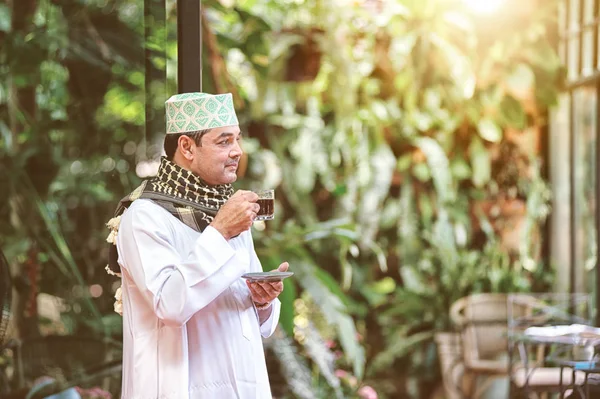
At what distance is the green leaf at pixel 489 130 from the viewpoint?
7.05 meters

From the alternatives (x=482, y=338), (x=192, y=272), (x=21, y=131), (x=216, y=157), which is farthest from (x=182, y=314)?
(x=482, y=338)

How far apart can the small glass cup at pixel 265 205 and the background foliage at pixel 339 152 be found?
1985 millimetres

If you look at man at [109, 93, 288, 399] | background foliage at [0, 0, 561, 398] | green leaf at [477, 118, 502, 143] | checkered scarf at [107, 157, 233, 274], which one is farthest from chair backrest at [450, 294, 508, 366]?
checkered scarf at [107, 157, 233, 274]

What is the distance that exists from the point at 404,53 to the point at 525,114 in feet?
3.17

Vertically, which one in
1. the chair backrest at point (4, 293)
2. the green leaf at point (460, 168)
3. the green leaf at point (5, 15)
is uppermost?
the green leaf at point (5, 15)

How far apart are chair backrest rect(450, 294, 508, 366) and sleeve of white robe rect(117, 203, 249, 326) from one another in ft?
15.4

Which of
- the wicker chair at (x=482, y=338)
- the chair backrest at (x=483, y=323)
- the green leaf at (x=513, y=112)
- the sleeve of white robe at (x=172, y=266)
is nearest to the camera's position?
the sleeve of white robe at (x=172, y=266)

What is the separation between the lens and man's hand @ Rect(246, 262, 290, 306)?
2.35m

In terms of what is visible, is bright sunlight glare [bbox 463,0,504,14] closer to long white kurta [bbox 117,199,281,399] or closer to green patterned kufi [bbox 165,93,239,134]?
green patterned kufi [bbox 165,93,239,134]

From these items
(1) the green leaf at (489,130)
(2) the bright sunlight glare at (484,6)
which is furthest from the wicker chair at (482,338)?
(2) the bright sunlight glare at (484,6)

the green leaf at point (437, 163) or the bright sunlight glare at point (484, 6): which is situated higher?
the bright sunlight glare at point (484, 6)

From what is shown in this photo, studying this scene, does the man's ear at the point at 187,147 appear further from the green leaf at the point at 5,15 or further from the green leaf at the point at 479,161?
the green leaf at the point at 479,161

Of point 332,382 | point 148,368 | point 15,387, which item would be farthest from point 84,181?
point 148,368

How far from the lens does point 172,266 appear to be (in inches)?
86.6
